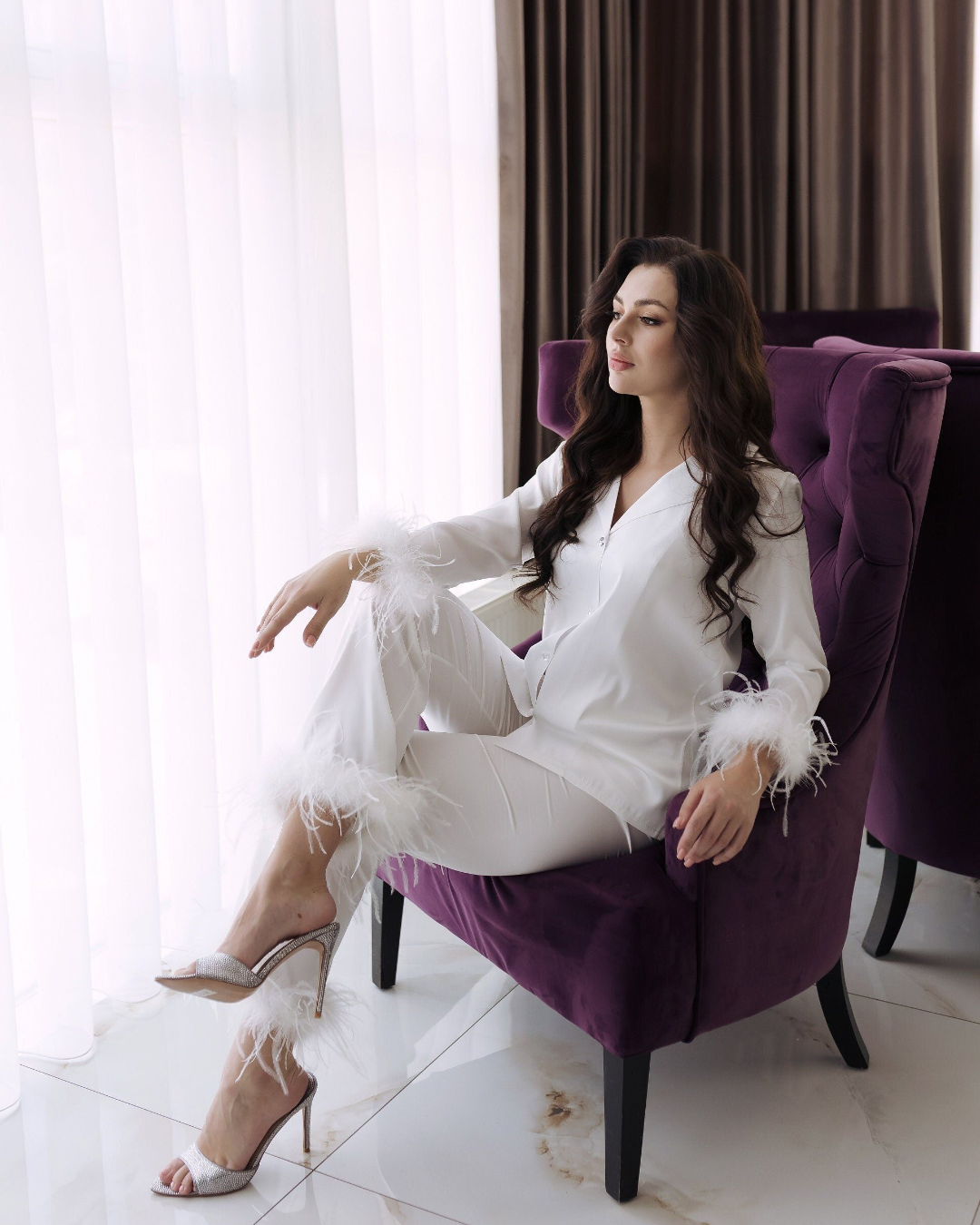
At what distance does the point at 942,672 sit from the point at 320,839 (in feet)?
3.41

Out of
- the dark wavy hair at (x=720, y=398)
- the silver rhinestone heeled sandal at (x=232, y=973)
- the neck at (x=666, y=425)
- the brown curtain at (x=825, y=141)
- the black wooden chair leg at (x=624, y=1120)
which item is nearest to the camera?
the silver rhinestone heeled sandal at (x=232, y=973)

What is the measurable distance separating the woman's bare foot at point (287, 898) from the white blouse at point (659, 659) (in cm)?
31

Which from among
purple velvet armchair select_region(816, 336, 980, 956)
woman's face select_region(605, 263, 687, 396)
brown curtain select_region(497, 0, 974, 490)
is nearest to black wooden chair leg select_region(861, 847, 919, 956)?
purple velvet armchair select_region(816, 336, 980, 956)

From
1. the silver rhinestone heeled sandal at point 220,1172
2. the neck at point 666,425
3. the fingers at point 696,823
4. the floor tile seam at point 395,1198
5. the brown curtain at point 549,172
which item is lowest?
the floor tile seam at point 395,1198

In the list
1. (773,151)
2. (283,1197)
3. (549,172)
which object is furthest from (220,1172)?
(773,151)

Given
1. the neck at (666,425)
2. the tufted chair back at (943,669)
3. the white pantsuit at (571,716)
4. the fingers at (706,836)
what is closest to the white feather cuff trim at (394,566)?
the white pantsuit at (571,716)

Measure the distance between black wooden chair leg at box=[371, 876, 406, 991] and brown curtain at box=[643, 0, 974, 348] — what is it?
212 cm

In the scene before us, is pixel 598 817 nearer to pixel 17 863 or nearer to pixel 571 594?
pixel 571 594

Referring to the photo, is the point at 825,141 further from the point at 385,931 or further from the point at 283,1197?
the point at 283,1197

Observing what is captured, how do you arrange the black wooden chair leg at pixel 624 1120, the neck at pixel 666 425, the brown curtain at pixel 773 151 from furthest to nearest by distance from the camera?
the brown curtain at pixel 773 151
the neck at pixel 666 425
the black wooden chair leg at pixel 624 1120

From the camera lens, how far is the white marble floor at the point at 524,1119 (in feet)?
4.73

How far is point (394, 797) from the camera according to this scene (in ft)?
4.70

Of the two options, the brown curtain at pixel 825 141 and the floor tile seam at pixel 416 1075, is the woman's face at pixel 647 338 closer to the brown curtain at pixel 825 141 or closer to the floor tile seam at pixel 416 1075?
the floor tile seam at pixel 416 1075

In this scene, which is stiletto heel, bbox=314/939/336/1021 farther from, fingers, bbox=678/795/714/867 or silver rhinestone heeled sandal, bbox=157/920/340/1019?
fingers, bbox=678/795/714/867
